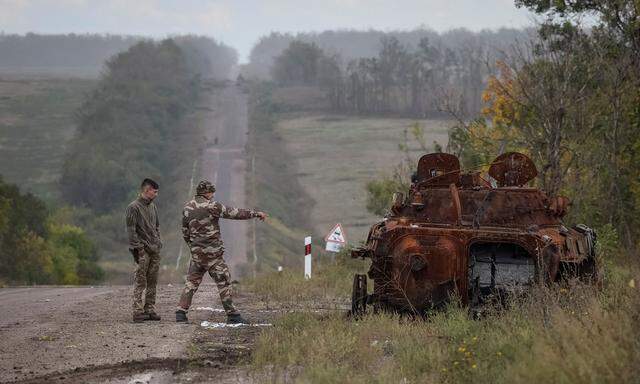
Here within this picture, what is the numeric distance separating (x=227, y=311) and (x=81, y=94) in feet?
422

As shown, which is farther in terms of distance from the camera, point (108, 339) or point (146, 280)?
point (146, 280)

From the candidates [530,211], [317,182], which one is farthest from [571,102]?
[317,182]

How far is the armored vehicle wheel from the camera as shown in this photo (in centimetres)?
1375

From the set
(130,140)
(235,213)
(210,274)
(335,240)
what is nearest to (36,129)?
(130,140)

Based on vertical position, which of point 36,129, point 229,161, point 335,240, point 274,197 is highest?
point 335,240

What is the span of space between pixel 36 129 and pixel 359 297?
344 ft

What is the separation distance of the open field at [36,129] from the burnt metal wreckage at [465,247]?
73861 mm

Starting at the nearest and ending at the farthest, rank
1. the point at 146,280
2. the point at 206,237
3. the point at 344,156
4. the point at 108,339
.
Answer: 1. the point at 108,339
2. the point at 206,237
3. the point at 146,280
4. the point at 344,156

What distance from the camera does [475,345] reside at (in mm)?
10062

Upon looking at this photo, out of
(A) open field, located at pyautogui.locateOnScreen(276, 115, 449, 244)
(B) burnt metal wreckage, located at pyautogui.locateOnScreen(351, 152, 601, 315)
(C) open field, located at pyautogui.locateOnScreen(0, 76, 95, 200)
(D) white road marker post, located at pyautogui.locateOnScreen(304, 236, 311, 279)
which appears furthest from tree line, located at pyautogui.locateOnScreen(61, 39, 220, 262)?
(B) burnt metal wreckage, located at pyautogui.locateOnScreen(351, 152, 601, 315)

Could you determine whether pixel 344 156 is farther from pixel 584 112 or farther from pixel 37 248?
pixel 584 112

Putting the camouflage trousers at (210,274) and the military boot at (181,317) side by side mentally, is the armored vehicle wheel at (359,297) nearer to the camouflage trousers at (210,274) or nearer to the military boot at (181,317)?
the camouflage trousers at (210,274)

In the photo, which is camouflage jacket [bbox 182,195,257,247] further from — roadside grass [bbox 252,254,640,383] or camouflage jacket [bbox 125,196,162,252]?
roadside grass [bbox 252,254,640,383]

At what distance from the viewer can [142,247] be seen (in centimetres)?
1424
